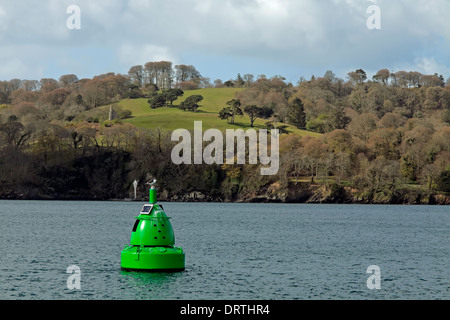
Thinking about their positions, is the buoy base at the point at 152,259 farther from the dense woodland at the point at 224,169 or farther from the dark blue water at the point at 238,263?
the dense woodland at the point at 224,169

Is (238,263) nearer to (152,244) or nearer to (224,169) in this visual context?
(152,244)

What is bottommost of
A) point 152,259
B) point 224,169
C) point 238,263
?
point 238,263

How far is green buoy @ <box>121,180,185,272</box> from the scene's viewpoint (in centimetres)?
3459

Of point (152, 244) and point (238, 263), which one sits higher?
point (152, 244)

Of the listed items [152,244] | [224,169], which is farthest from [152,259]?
[224,169]

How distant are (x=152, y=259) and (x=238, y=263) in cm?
1238

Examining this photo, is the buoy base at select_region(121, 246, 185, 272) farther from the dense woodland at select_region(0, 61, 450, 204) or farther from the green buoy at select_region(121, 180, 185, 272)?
the dense woodland at select_region(0, 61, 450, 204)

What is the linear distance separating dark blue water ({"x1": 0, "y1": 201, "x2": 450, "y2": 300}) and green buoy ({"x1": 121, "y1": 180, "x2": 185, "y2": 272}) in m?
1.00

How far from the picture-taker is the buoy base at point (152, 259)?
34.6 meters

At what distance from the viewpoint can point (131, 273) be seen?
37.9 metres

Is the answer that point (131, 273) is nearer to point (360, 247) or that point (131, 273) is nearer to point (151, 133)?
point (360, 247)

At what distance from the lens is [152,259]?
34.6m
